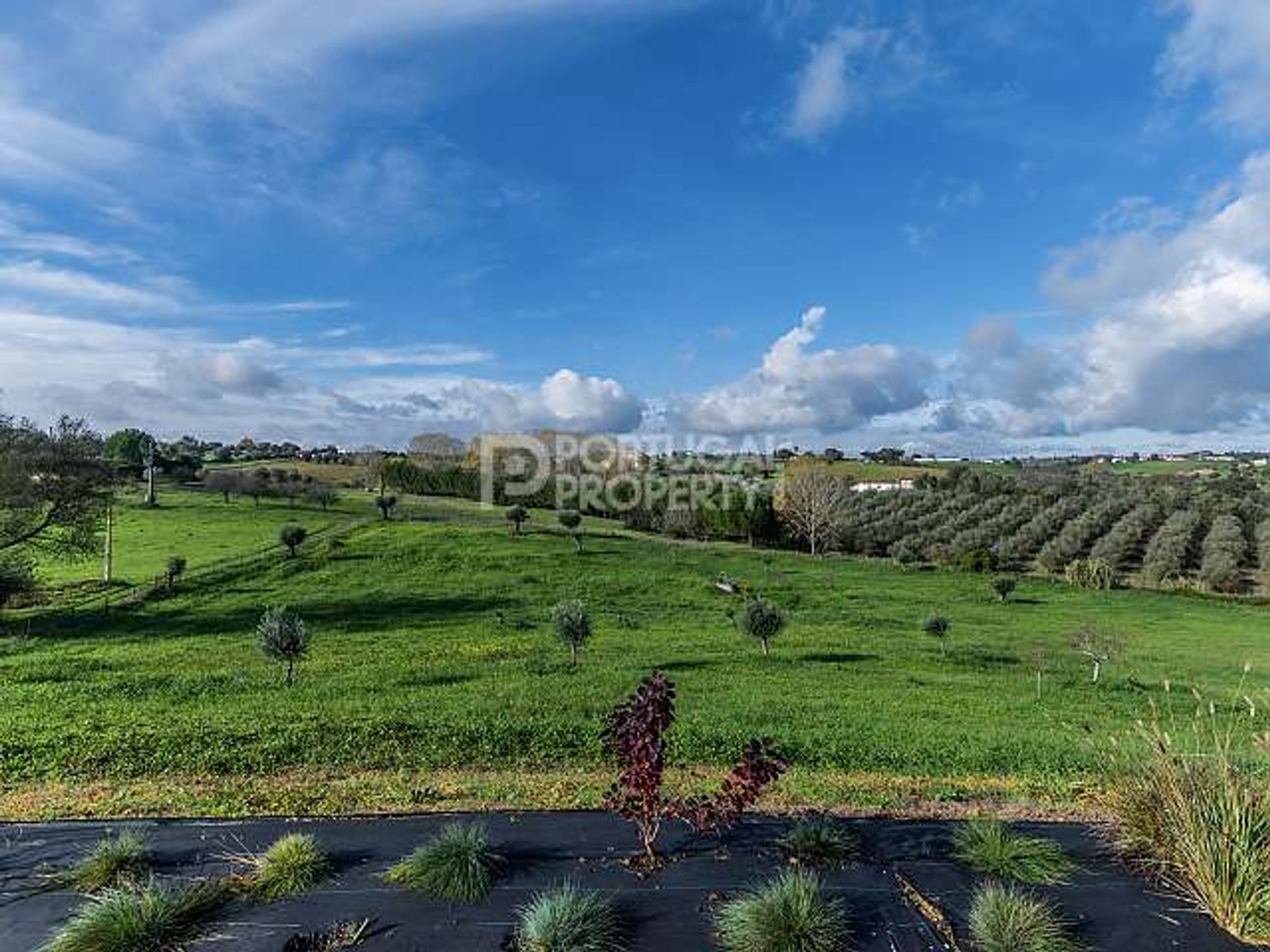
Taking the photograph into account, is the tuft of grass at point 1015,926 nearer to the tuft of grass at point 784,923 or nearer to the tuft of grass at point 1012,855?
the tuft of grass at point 1012,855

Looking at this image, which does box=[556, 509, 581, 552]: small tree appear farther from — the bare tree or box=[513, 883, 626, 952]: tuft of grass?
box=[513, 883, 626, 952]: tuft of grass

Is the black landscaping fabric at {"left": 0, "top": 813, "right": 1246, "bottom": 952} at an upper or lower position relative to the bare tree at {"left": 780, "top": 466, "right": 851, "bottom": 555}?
lower

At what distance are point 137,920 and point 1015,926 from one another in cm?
612

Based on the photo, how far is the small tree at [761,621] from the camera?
23031mm

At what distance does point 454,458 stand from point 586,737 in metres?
86.1

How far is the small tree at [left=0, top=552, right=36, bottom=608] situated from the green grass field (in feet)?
5.62

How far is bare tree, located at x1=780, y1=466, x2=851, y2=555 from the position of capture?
63781 mm

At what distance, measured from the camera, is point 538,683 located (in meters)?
17.8

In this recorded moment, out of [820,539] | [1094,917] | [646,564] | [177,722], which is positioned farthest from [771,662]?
[820,539]

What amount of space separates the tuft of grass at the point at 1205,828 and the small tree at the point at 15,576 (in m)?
36.2

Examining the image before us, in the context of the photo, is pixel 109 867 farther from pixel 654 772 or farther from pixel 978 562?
pixel 978 562

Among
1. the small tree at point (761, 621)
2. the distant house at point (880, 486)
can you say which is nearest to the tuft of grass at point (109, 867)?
the small tree at point (761, 621)

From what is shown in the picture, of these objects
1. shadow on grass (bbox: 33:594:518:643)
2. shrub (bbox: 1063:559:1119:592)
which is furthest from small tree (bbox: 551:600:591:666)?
shrub (bbox: 1063:559:1119:592)

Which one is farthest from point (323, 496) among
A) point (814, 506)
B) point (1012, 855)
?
point (1012, 855)
